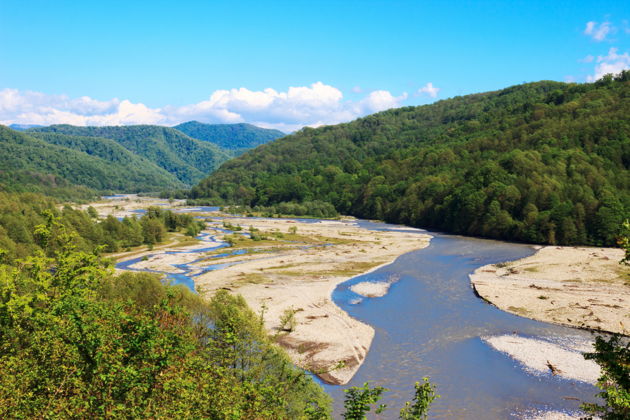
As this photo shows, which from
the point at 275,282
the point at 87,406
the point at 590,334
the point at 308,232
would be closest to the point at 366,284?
the point at 275,282

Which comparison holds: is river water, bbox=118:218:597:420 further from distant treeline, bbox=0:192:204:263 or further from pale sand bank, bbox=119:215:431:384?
distant treeline, bbox=0:192:204:263

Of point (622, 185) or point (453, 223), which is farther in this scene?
point (453, 223)

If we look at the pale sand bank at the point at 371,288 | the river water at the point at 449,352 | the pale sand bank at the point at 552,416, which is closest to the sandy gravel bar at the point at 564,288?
the river water at the point at 449,352

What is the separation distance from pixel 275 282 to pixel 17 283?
52.6m

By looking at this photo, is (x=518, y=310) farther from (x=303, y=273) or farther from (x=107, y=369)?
(x=107, y=369)

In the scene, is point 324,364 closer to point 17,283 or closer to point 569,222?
point 17,283

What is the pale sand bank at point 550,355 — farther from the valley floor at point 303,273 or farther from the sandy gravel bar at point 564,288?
the valley floor at point 303,273

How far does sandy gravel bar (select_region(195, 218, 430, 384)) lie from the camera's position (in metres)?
48.0

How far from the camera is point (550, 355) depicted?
1873 inches

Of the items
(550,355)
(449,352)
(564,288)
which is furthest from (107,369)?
(564,288)

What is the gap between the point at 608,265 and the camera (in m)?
88.1

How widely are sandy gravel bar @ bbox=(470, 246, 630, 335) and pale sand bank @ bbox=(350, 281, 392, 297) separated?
15.2m

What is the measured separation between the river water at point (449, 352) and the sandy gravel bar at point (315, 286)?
237 cm

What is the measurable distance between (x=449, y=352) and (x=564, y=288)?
3450 centimetres
